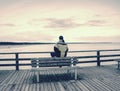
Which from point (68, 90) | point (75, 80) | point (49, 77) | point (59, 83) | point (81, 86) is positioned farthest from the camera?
point (49, 77)

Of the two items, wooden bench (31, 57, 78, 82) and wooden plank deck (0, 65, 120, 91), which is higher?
wooden bench (31, 57, 78, 82)

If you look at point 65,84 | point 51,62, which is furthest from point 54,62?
point 65,84

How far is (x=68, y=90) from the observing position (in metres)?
7.48

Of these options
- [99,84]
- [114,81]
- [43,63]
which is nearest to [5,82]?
[43,63]

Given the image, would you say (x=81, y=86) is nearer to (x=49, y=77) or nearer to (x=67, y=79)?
(x=67, y=79)

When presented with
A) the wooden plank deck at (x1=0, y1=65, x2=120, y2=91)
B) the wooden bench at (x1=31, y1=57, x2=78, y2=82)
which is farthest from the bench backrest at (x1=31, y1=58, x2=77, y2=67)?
the wooden plank deck at (x1=0, y1=65, x2=120, y2=91)

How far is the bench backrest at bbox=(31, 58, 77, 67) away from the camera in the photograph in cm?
900

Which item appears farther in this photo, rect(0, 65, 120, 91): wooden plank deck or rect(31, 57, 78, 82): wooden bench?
rect(31, 57, 78, 82): wooden bench

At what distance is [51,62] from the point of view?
9.16m

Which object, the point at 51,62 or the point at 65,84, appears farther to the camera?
the point at 51,62

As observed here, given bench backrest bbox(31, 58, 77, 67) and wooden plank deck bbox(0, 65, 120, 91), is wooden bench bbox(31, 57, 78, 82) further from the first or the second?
wooden plank deck bbox(0, 65, 120, 91)

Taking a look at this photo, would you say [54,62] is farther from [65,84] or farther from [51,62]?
[65,84]

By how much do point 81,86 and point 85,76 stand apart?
200 cm

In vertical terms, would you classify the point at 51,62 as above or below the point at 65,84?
above
